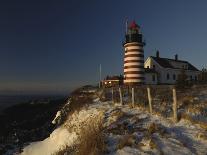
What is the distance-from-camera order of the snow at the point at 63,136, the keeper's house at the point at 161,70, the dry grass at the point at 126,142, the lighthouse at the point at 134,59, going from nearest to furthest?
the dry grass at the point at 126,142, the snow at the point at 63,136, the lighthouse at the point at 134,59, the keeper's house at the point at 161,70

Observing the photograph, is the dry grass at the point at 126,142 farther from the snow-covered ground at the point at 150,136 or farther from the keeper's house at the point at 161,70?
the keeper's house at the point at 161,70

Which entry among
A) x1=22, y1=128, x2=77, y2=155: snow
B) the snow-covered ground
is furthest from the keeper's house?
the snow-covered ground

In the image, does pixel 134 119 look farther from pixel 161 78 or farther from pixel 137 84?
pixel 161 78

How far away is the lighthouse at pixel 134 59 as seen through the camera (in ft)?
137

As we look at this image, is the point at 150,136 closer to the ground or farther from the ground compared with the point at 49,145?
farther from the ground

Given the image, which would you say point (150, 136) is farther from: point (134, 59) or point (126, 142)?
point (134, 59)

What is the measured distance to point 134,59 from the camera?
41.6 meters

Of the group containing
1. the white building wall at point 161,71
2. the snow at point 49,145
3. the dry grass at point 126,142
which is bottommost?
the snow at point 49,145

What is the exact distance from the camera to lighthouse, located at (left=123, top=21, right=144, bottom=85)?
137 ft

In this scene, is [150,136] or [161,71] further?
[161,71]

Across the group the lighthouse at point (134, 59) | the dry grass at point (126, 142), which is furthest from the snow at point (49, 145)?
the lighthouse at point (134, 59)

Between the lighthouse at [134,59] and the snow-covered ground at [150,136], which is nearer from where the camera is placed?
the snow-covered ground at [150,136]

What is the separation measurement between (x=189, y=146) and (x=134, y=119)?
5.07 meters

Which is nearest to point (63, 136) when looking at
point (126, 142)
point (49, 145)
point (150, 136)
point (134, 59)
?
point (49, 145)
